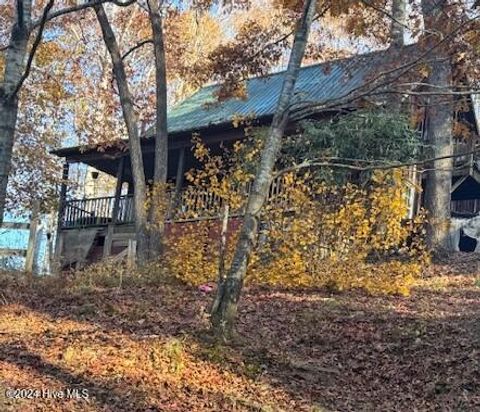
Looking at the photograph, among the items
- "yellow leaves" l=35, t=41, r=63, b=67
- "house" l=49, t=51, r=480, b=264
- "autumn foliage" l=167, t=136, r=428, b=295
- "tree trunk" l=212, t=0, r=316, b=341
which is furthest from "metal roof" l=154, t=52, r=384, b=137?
"tree trunk" l=212, t=0, r=316, b=341

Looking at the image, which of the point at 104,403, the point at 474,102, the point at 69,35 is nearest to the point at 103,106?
the point at 69,35

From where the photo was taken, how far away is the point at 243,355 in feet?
20.7

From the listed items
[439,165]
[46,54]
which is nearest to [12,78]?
[439,165]

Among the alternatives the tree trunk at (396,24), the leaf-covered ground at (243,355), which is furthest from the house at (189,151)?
the leaf-covered ground at (243,355)

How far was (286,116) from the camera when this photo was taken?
7027mm

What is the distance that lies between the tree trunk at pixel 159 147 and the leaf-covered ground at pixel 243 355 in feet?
13.2

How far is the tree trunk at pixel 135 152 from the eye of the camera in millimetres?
13891

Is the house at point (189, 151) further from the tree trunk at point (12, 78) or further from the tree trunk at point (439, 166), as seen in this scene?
the tree trunk at point (12, 78)

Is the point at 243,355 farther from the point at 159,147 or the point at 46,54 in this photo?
the point at 46,54

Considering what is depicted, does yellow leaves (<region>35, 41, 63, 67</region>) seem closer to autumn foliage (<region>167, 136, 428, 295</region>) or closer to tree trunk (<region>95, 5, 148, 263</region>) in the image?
tree trunk (<region>95, 5, 148, 263</region>)

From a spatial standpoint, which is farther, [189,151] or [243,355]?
[189,151]

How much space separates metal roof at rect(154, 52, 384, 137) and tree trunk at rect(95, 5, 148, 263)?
2469 millimetres

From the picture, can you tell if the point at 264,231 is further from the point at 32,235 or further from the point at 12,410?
the point at 12,410

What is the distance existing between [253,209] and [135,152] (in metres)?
8.51
